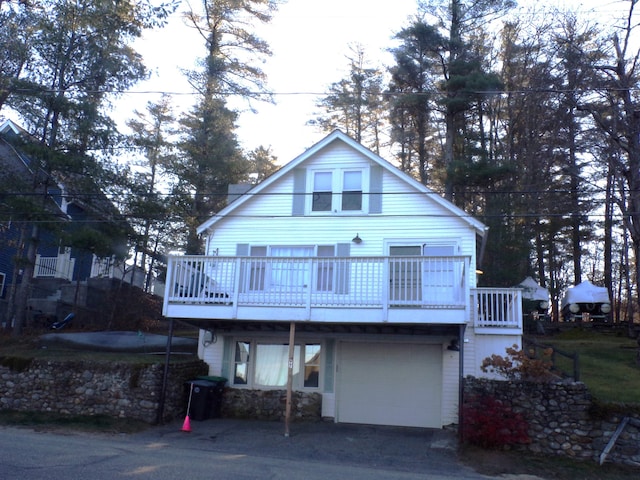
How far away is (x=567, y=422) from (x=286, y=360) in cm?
743

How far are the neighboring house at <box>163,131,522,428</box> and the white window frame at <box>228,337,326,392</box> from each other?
0.09 feet

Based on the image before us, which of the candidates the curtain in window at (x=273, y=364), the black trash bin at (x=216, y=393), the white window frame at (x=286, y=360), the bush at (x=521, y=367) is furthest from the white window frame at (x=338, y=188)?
the bush at (x=521, y=367)

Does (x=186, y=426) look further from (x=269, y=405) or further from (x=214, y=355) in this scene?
(x=214, y=355)

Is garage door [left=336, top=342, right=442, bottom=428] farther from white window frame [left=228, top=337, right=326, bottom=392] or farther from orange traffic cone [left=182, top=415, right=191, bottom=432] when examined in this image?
orange traffic cone [left=182, top=415, right=191, bottom=432]

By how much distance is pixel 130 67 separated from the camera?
20.0m

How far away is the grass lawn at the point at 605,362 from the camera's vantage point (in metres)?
13.8

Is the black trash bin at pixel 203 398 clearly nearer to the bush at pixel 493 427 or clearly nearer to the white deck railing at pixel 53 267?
the bush at pixel 493 427

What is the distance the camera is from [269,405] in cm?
1568

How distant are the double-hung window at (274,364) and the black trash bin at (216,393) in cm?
80

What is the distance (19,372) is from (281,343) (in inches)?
265

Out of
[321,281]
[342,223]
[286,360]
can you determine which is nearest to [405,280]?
[321,281]

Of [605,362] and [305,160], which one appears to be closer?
[305,160]

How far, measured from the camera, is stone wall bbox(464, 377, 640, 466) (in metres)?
11.5

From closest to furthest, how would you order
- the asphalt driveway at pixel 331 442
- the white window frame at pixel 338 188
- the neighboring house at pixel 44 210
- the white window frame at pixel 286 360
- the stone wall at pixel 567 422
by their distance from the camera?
1. the asphalt driveway at pixel 331 442
2. the stone wall at pixel 567 422
3. the white window frame at pixel 286 360
4. the white window frame at pixel 338 188
5. the neighboring house at pixel 44 210
